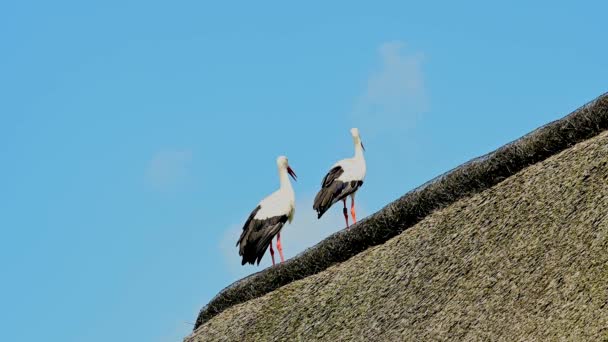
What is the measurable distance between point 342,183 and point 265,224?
2.94ft

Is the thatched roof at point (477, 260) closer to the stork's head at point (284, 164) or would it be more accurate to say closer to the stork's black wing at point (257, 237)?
the stork's black wing at point (257, 237)

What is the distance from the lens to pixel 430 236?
1123 centimetres

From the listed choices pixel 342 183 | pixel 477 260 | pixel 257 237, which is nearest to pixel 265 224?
pixel 257 237

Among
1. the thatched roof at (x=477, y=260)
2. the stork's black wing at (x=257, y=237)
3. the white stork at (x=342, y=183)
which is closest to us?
the thatched roof at (x=477, y=260)

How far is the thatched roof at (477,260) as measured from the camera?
9.14m

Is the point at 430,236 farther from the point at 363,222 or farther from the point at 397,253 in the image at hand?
the point at 363,222

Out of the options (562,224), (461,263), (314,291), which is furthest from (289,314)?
(562,224)

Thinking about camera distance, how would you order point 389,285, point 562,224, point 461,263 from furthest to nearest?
point 389,285, point 461,263, point 562,224

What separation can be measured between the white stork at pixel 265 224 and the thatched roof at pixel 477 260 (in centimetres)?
49

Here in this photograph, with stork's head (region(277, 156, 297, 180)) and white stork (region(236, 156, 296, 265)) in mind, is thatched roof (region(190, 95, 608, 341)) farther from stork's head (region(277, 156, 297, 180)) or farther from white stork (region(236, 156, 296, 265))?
stork's head (region(277, 156, 297, 180))

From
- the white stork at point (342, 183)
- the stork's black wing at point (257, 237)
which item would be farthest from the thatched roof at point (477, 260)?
the white stork at point (342, 183)

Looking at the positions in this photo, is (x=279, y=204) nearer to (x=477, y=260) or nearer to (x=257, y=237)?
(x=257, y=237)

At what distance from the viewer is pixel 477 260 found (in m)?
10.2

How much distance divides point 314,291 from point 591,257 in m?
3.75
